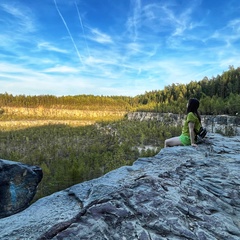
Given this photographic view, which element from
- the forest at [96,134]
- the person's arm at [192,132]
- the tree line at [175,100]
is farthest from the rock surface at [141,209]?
the tree line at [175,100]

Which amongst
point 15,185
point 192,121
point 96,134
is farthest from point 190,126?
point 96,134

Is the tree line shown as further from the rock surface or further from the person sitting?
the rock surface

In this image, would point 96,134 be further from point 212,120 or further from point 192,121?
point 192,121

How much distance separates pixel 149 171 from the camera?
3246 mm

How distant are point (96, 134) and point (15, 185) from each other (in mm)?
33807

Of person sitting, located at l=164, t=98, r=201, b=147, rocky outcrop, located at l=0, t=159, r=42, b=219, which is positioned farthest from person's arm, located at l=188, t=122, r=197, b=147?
rocky outcrop, located at l=0, t=159, r=42, b=219

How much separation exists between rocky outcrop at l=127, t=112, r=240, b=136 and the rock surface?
53.2 ft

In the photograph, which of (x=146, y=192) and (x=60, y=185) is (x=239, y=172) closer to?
(x=146, y=192)

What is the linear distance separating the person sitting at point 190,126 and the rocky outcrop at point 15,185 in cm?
421

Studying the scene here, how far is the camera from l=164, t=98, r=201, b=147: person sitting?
469cm

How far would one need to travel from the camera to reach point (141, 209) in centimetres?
221

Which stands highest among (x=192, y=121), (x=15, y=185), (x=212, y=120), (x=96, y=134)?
(x=192, y=121)

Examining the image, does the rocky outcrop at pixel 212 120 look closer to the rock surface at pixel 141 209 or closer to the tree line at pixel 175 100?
the tree line at pixel 175 100

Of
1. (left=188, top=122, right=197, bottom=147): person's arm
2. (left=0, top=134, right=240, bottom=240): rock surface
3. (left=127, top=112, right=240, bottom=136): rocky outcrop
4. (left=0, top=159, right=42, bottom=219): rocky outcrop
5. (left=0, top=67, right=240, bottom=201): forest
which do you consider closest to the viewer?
(left=0, top=134, right=240, bottom=240): rock surface
